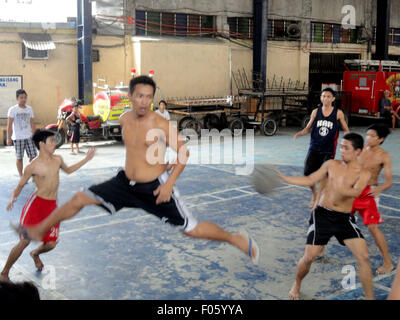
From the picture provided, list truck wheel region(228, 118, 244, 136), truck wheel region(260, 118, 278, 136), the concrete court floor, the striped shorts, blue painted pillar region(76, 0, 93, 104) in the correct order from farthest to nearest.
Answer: truck wheel region(260, 118, 278, 136) < truck wheel region(228, 118, 244, 136) < blue painted pillar region(76, 0, 93, 104) < the striped shorts < the concrete court floor

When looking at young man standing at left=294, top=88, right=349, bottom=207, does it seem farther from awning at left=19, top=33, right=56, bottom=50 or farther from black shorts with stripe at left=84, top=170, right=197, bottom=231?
awning at left=19, top=33, right=56, bottom=50

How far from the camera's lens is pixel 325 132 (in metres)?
8.20

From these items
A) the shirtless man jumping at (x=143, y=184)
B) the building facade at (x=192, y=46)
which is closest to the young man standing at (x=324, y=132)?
the shirtless man jumping at (x=143, y=184)

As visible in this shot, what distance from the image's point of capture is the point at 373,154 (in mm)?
6281

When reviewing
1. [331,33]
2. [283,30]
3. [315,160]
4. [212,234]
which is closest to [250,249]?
[212,234]

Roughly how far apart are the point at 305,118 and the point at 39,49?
10686 millimetres

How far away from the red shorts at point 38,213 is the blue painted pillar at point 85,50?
12.1 meters

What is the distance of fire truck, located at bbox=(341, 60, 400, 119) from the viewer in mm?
21156

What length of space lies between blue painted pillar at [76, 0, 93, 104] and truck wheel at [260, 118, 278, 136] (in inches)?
254

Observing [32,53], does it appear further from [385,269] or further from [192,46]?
[385,269]

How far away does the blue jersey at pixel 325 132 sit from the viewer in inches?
321

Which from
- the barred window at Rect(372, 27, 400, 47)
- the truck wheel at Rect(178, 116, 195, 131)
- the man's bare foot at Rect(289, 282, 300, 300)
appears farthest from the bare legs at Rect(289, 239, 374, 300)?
the barred window at Rect(372, 27, 400, 47)

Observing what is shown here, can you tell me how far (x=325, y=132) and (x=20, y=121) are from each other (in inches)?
243
